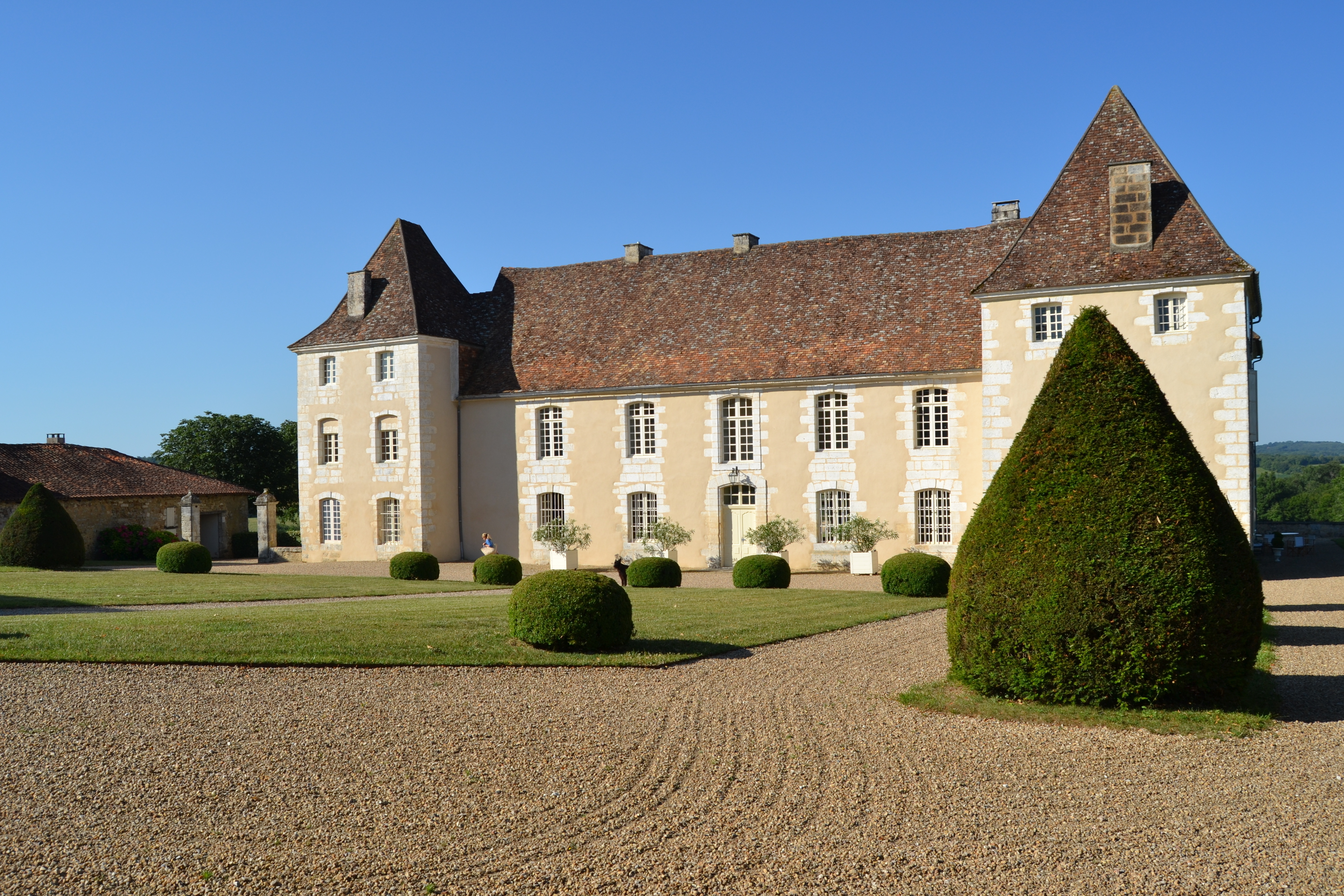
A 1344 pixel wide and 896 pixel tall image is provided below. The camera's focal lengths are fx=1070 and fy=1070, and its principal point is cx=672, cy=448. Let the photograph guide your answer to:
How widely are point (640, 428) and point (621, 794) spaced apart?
20225mm

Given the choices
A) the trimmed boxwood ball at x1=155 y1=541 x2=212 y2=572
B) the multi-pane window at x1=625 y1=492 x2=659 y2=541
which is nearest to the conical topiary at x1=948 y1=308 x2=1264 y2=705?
the multi-pane window at x1=625 y1=492 x2=659 y2=541

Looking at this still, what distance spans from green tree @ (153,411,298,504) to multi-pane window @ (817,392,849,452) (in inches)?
1034

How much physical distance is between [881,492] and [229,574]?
47.6 feet

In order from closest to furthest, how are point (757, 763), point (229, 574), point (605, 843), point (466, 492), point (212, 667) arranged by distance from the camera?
point (605, 843), point (757, 763), point (212, 667), point (229, 574), point (466, 492)

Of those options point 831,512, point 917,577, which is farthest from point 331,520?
point 917,577

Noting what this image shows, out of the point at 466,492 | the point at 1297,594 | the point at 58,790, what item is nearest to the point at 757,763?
the point at 58,790

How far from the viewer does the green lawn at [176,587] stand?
16.4 m

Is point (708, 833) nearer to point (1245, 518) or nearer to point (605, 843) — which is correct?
point (605, 843)

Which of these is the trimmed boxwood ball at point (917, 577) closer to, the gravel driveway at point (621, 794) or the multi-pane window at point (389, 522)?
the gravel driveway at point (621, 794)

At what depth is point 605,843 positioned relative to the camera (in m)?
5.45

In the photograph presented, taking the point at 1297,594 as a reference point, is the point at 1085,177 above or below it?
above

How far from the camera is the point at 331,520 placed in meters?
28.9

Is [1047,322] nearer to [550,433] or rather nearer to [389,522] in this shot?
[550,433]

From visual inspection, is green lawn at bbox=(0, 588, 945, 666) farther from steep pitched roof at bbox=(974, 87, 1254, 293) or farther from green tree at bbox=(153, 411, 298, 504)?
green tree at bbox=(153, 411, 298, 504)
